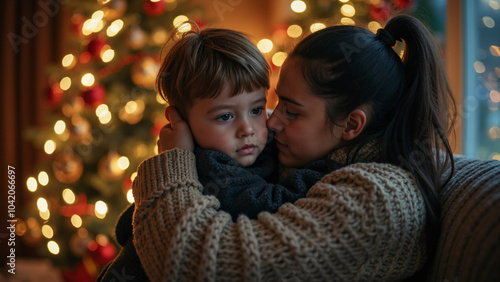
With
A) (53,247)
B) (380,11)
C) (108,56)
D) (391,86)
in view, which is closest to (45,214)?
(53,247)

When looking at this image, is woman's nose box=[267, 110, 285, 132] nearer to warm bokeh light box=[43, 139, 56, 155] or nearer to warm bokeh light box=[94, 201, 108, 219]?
warm bokeh light box=[94, 201, 108, 219]

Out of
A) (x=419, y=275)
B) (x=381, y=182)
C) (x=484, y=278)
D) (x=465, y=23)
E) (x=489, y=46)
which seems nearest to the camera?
(x=484, y=278)

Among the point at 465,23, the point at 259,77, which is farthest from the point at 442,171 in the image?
the point at 465,23

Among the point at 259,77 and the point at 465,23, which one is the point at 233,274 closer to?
the point at 259,77

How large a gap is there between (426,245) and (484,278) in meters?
Answer: 0.20

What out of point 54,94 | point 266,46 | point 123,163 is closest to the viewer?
point 123,163

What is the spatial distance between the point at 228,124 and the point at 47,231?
1928 mm

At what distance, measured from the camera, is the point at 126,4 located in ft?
7.47

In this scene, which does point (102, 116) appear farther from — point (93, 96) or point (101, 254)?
point (101, 254)

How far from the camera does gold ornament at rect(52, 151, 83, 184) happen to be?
2.31 metres

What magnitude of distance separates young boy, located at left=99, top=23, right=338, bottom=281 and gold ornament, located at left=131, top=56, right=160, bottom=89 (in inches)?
38.5

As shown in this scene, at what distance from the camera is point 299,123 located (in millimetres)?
1106

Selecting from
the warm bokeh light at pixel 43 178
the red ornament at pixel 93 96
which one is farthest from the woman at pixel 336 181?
the warm bokeh light at pixel 43 178

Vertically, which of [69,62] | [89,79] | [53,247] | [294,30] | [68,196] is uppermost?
[294,30]
